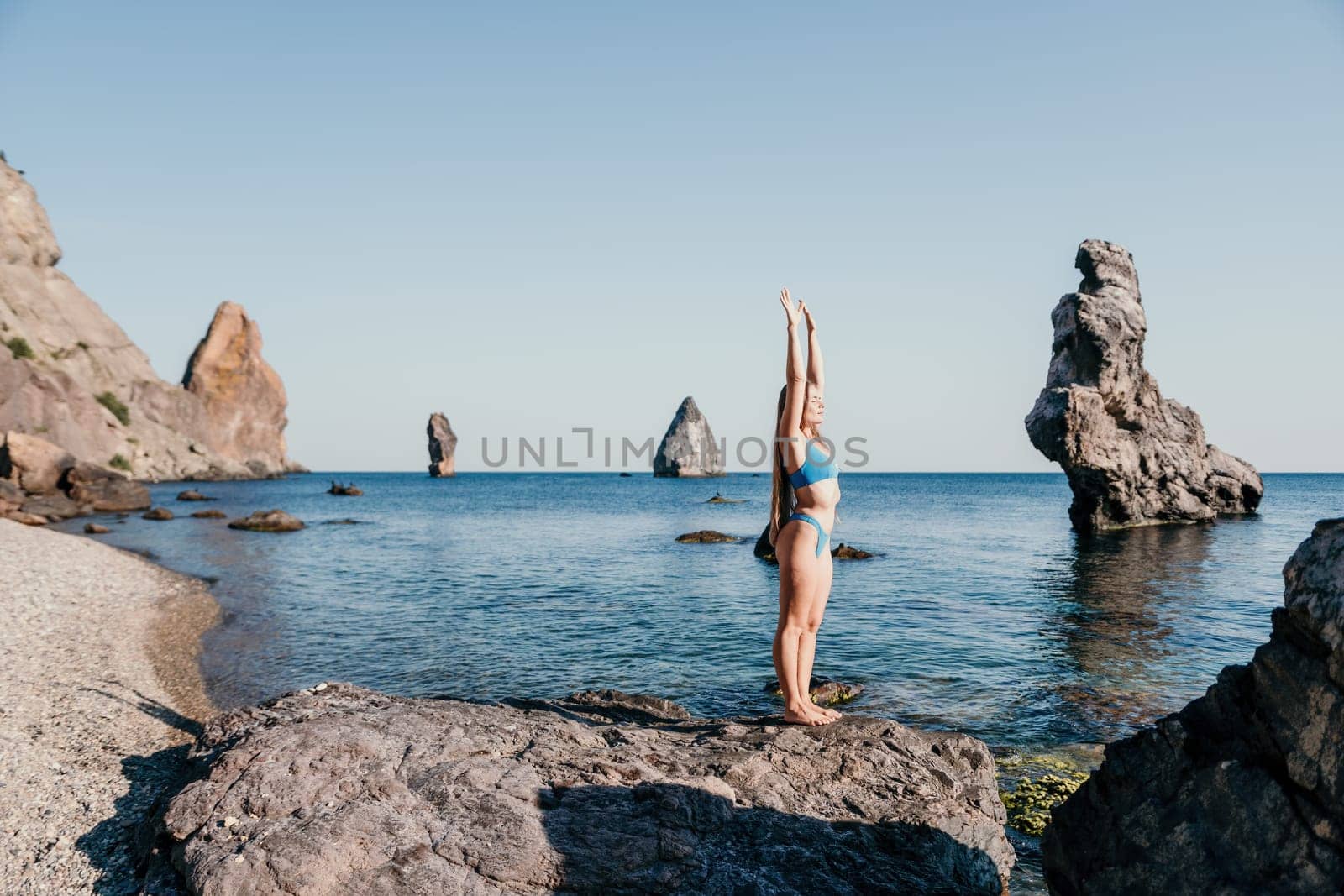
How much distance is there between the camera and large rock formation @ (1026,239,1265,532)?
4147 cm

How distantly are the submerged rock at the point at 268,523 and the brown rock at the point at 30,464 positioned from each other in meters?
13.9

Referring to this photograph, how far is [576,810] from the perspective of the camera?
580cm

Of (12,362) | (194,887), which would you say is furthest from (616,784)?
(12,362)

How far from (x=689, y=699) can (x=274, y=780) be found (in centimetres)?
844

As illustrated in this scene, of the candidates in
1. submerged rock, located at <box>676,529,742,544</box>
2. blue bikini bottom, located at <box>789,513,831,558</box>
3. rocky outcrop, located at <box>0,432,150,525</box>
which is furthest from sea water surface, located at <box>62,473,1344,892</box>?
rocky outcrop, located at <box>0,432,150,525</box>

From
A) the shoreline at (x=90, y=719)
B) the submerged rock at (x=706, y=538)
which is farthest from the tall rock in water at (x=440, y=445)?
the shoreline at (x=90, y=719)

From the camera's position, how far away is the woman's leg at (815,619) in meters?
7.32

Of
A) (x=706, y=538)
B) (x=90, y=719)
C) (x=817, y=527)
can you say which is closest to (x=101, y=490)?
(x=706, y=538)

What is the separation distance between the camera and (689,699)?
13.5 m

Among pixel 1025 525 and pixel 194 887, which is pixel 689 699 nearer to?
pixel 194 887

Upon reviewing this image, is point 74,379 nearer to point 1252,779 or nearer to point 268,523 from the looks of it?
point 268,523

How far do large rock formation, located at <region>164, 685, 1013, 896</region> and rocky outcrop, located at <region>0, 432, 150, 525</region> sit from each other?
159 feet

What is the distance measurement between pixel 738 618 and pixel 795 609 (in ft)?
47.4

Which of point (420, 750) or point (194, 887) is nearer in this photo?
point (194, 887)
